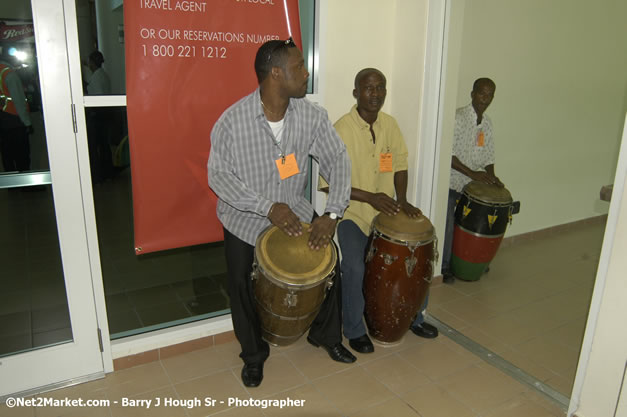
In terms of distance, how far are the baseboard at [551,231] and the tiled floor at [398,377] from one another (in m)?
1.15

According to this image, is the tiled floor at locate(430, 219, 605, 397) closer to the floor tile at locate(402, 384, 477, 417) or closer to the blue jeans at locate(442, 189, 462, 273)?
the blue jeans at locate(442, 189, 462, 273)

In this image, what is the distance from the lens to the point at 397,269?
253 cm

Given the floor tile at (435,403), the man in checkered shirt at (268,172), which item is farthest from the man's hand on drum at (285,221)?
the floor tile at (435,403)

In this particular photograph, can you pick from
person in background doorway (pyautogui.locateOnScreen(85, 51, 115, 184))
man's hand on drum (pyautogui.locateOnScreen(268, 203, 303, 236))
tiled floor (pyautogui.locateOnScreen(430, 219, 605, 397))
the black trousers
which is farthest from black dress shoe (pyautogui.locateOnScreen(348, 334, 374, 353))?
person in background doorway (pyautogui.locateOnScreen(85, 51, 115, 184))

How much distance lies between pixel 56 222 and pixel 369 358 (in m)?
1.77

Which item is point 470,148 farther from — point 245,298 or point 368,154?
point 245,298

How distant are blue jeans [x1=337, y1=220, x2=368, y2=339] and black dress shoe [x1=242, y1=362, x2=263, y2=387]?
1.89 feet

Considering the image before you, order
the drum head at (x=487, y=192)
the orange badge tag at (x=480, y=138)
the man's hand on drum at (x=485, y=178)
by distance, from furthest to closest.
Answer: the orange badge tag at (x=480, y=138)
the man's hand on drum at (x=485, y=178)
the drum head at (x=487, y=192)

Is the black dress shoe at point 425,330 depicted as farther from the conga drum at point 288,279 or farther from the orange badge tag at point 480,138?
the orange badge tag at point 480,138

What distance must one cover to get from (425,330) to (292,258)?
3.96 feet

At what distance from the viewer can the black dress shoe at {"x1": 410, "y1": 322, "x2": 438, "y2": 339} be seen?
9.57 ft

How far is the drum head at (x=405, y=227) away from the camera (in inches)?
98.0

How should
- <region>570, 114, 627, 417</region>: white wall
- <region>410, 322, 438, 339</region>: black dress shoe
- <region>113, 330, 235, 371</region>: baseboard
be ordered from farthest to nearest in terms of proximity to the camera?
1. <region>410, 322, 438, 339</region>: black dress shoe
2. <region>113, 330, 235, 371</region>: baseboard
3. <region>570, 114, 627, 417</region>: white wall

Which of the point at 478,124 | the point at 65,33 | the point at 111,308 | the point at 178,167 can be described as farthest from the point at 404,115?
the point at 111,308
